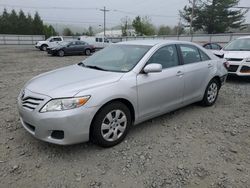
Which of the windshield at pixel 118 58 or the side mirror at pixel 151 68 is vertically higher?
the windshield at pixel 118 58

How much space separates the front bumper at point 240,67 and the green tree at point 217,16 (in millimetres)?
33063

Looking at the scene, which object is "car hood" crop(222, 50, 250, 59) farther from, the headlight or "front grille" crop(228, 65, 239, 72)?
the headlight

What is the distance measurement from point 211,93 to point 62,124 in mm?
3447

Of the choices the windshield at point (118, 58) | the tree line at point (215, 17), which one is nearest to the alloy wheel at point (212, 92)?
the windshield at point (118, 58)

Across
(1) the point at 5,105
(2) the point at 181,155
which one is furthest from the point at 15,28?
(2) the point at 181,155

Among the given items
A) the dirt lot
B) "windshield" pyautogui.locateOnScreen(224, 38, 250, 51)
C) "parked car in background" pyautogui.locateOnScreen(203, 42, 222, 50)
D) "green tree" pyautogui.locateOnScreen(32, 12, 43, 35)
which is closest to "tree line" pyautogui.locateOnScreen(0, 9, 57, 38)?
"green tree" pyautogui.locateOnScreen(32, 12, 43, 35)

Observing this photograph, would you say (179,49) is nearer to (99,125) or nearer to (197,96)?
(197,96)

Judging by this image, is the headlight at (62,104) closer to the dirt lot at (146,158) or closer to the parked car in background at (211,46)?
the dirt lot at (146,158)

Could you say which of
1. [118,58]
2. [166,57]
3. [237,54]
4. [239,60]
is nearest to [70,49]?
[237,54]

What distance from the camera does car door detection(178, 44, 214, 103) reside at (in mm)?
4238

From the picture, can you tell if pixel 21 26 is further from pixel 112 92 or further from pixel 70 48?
pixel 112 92

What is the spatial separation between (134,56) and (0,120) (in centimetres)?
268

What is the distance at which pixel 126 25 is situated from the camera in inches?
2547

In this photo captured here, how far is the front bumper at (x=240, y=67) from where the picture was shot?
709cm
